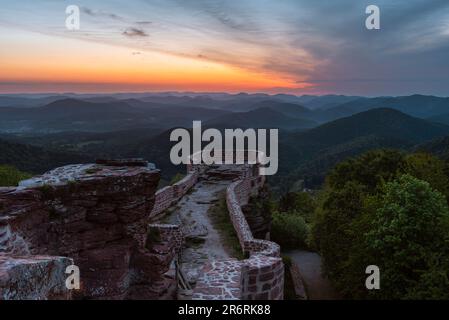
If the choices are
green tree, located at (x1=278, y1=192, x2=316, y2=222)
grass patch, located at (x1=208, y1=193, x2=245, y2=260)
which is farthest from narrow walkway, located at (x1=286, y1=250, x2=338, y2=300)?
green tree, located at (x1=278, y1=192, x2=316, y2=222)

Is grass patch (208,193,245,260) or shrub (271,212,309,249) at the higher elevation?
grass patch (208,193,245,260)

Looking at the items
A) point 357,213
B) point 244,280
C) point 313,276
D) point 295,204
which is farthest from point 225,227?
point 295,204

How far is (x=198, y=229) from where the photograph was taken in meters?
17.1

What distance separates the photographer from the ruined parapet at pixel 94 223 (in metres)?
8.78

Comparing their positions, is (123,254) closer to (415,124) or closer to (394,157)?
(394,157)

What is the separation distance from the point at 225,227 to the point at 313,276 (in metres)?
10.7

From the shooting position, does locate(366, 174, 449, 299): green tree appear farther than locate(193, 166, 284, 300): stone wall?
Yes

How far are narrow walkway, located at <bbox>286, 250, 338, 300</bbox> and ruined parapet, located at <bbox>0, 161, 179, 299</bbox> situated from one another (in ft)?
44.5

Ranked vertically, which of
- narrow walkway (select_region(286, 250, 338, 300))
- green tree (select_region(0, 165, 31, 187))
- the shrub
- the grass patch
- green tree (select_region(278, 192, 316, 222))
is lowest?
green tree (select_region(278, 192, 316, 222))

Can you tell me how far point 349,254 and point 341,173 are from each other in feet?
22.7

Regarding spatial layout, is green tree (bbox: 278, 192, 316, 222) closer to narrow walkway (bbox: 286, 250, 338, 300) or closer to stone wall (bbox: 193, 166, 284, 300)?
narrow walkway (bbox: 286, 250, 338, 300)

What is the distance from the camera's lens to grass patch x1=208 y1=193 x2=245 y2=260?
49.7 feet

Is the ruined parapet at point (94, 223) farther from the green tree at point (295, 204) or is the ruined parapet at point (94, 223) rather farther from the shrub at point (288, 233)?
the green tree at point (295, 204)

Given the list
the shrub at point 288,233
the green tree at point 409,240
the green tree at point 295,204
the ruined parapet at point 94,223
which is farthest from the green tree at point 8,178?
the green tree at point 295,204
